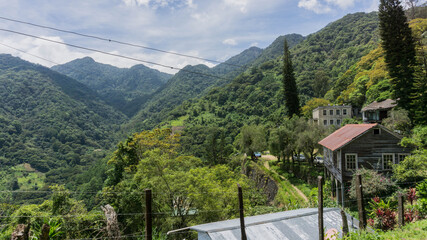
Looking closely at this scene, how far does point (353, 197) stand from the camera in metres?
16.8

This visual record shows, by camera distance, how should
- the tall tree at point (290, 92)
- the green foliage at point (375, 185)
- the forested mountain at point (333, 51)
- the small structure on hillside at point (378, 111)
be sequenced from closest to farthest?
the green foliage at point (375, 185) → the small structure on hillside at point (378, 111) → the tall tree at point (290, 92) → the forested mountain at point (333, 51)

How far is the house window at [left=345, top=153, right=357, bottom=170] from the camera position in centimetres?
1762

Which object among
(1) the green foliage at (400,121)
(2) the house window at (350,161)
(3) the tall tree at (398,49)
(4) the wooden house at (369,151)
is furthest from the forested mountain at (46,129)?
(3) the tall tree at (398,49)

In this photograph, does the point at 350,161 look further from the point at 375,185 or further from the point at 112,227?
the point at 112,227

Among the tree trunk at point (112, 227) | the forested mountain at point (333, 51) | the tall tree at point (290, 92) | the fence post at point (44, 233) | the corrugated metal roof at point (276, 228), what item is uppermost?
the forested mountain at point (333, 51)

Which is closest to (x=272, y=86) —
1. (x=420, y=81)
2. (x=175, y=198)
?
(x=420, y=81)

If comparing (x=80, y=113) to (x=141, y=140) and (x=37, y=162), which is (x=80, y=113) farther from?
(x=141, y=140)

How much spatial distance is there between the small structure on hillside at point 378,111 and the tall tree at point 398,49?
208 inches

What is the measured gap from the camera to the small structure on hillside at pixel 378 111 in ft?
97.7

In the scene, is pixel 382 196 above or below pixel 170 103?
below

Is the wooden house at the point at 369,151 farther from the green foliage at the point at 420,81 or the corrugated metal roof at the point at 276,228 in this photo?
the corrugated metal roof at the point at 276,228

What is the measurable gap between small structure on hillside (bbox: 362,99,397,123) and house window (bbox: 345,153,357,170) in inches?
640

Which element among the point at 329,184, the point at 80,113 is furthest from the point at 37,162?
the point at 329,184

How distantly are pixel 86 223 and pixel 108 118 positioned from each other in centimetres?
16846
